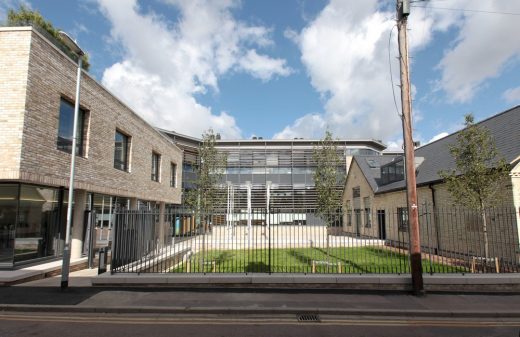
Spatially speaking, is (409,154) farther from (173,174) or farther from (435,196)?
(173,174)

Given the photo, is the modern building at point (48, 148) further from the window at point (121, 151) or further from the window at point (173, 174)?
the window at point (173, 174)

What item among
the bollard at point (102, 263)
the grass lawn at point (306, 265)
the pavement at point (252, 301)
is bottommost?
the pavement at point (252, 301)

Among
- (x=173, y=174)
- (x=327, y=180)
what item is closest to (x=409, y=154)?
(x=327, y=180)

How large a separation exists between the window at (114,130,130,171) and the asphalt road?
36.0ft

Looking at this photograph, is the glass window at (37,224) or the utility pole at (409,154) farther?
the glass window at (37,224)

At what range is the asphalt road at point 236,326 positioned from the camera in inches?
261

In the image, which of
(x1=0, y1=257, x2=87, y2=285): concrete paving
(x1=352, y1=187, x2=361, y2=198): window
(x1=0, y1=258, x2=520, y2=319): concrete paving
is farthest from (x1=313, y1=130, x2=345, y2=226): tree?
(x1=352, y1=187, x2=361, y2=198): window

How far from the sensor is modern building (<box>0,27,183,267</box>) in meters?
11.0

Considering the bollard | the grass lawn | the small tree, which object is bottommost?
the grass lawn

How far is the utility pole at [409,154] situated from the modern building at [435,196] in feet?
2.22

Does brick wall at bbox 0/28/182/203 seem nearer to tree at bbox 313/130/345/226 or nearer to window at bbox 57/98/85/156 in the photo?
window at bbox 57/98/85/156

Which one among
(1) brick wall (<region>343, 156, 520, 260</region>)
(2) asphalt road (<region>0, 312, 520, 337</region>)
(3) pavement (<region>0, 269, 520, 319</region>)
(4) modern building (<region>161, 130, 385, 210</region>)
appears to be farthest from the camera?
(4) modern building (<region>161, 130, 385, 210</region>)

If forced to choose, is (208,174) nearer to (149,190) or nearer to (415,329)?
(149,190)

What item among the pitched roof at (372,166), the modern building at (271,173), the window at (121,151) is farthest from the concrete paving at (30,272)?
the modern building at (271,173)
